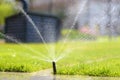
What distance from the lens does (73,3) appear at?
909 inches

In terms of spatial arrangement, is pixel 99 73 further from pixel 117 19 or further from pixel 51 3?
pixel 117 19

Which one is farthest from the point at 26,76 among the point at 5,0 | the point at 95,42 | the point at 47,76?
the point at 5,0

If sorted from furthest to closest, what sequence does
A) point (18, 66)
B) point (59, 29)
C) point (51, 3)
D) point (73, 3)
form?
1. point (59, 29)
2. point (73, 3)
3. point (51, 3)
4. point (18, 66)

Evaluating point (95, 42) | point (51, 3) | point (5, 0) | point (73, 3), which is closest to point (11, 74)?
point (51, 3)

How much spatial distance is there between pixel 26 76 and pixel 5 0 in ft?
61.9

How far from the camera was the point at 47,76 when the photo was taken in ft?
30.1

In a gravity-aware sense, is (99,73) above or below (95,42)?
below

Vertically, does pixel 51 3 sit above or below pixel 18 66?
above

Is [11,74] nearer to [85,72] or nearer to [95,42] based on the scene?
[85,72]

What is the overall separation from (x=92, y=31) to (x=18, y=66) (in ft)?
45.5

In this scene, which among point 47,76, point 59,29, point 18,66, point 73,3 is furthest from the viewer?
point 59,29

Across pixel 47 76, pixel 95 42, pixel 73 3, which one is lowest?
pixel 47 76

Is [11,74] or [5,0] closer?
[11,74]

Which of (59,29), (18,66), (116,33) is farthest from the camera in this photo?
(116,33)
